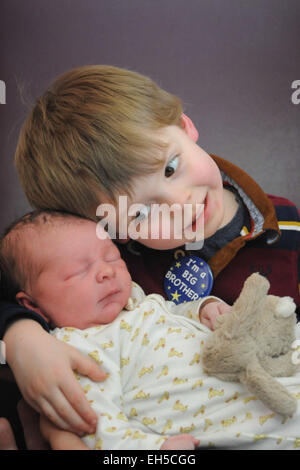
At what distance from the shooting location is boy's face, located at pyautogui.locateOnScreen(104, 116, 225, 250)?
87cm

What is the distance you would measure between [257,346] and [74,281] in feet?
1.08

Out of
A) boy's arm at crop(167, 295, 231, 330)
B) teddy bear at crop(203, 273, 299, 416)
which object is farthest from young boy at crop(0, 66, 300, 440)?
teddy bear at crop(203, 273, 299, 416)

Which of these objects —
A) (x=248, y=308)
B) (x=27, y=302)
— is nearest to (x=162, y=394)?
(x=248, y=308)

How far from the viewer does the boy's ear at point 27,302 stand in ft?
2.84

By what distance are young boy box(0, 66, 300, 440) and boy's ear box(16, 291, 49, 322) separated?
0.03 meters

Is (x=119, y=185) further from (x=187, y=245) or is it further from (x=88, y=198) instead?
(x=187, y=245)

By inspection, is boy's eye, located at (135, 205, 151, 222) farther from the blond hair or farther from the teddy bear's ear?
the teddy bear's ear

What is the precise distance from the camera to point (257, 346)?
0.72m

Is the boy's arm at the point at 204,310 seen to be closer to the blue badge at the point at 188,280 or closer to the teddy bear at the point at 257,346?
the blue badge at the point at 188,280

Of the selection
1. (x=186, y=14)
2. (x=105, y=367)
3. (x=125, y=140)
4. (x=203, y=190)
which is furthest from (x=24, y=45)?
(x=105, y=367)
